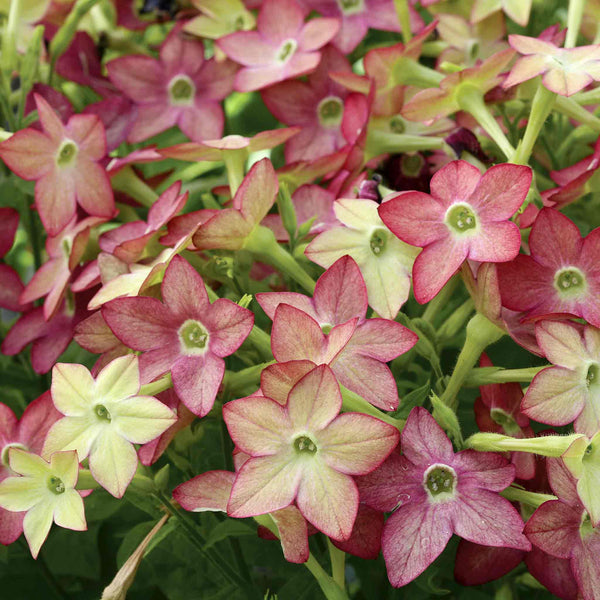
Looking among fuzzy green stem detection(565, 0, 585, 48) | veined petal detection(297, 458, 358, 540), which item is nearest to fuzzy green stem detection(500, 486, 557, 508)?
veined petal detection(297, 458, 358, 540)

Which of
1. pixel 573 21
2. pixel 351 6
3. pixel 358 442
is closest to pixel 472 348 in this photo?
pixel 358 442

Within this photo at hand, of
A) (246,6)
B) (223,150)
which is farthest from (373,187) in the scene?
(246,6)

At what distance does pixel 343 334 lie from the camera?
489 mm

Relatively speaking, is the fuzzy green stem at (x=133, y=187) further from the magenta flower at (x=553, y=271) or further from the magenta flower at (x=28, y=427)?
the magenta flower at (x=553, y=271)

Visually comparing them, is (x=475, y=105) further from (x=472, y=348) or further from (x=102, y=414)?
(x=102, y=414)

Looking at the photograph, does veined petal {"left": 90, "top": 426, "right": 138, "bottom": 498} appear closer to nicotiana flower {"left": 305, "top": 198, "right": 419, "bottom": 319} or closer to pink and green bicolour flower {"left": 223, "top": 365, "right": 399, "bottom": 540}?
pink and green bicolour flower {"left": 223, "top": 365, "right": 399, "bottom": 540}

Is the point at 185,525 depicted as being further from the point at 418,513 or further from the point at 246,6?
the point at 246,6

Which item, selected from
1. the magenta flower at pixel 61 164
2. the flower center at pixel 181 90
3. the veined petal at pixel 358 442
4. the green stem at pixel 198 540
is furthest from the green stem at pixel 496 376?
the flower center at pixel 181 90

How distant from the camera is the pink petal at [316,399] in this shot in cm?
47

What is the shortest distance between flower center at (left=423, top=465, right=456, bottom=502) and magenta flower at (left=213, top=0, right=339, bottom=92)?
45 cm

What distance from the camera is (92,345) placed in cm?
60

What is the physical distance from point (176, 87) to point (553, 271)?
0.49 m

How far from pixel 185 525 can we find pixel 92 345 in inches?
5.7

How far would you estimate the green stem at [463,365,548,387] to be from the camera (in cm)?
55
